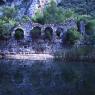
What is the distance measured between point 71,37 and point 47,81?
43.9 m

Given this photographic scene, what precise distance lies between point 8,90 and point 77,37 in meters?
50.4

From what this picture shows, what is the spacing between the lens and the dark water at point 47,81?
34312 millimetres

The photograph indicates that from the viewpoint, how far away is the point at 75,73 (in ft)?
158

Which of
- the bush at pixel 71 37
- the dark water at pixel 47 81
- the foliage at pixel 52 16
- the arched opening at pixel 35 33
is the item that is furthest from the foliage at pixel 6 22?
the dark water at pixel 47 81

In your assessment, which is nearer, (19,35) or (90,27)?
(19,35)

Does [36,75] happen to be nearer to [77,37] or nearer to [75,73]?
[75,73]

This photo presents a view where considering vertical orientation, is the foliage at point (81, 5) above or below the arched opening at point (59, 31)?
above

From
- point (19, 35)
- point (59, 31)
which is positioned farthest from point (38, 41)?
point (59, 31)

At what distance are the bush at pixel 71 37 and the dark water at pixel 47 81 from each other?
31557 mm

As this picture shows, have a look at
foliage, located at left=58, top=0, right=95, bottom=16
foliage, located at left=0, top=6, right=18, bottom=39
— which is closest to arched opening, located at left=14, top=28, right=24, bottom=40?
foliage, located at left=0, top=6, right=18, bottom=39

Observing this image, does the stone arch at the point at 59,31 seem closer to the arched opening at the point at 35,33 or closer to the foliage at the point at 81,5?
the arched opening at the point at 35,33

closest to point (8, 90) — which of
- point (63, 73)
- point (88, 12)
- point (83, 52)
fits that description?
point (63, 73)

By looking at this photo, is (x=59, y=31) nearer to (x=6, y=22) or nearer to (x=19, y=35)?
(x=19, y=35)

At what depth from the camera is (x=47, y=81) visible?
4100 cm
